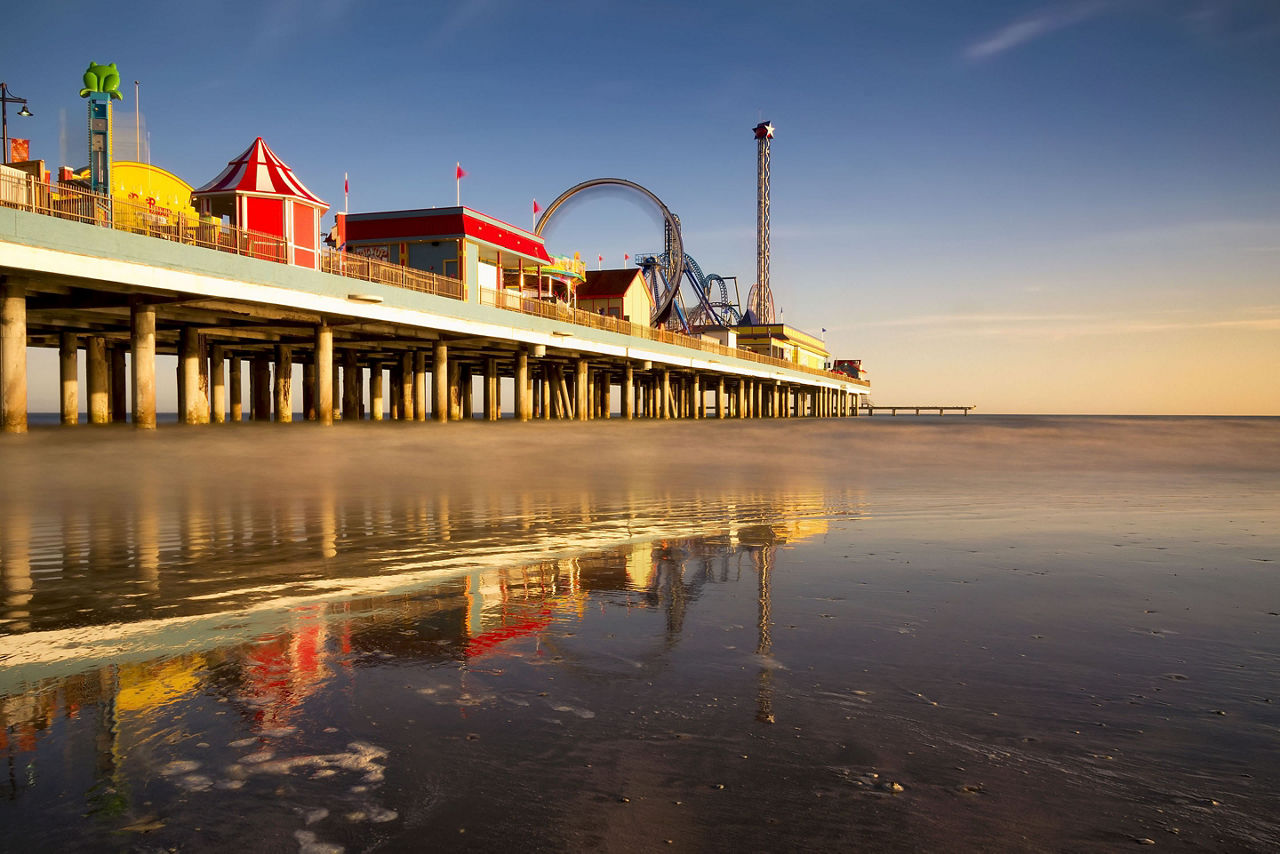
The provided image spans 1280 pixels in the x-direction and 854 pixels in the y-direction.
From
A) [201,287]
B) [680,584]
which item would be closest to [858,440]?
[201,287]

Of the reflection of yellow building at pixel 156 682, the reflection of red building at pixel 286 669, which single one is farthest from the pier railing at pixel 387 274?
the reflection of yellow building at pixel 156 682

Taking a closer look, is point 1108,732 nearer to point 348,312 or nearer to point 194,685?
point 194,685

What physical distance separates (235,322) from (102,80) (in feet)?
30.1

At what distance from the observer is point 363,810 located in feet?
8.80

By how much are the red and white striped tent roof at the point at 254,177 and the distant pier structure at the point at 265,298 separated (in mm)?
53

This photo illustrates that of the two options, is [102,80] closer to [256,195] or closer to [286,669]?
[256,195]

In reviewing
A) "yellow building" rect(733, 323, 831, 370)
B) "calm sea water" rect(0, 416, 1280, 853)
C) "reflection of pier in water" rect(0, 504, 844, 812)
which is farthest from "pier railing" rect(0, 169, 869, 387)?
"yellow building" rect(733, 323, 831, 370)

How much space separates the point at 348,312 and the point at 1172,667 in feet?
97.1

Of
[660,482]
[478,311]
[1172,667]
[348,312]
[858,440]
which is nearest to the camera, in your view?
[1172,667]

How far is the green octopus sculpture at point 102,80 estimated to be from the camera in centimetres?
2572

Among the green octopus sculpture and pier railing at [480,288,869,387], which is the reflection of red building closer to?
the green octopus sculpture

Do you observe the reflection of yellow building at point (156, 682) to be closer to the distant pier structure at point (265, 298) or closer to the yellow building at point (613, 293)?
the distant pier structure at point (265, 298)

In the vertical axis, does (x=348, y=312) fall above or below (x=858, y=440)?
above

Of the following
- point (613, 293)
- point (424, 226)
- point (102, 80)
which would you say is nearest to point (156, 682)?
point (102, 80)
